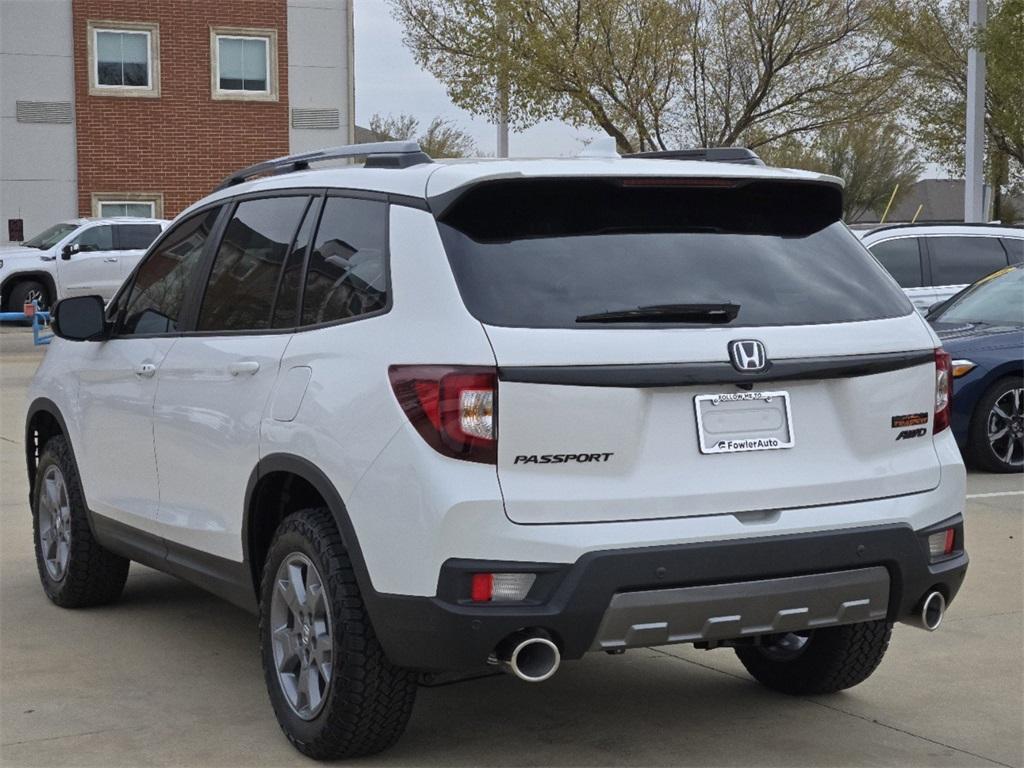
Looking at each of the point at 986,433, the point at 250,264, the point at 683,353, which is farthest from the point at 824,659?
the point at 986,433

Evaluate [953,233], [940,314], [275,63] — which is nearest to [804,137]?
[275,63]

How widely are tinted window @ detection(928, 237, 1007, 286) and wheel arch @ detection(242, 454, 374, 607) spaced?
36.6 feet

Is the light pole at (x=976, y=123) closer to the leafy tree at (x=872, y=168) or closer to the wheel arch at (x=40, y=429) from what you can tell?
the wheel arch at (x=40, y=429)

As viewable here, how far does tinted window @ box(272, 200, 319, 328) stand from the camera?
16.9ft

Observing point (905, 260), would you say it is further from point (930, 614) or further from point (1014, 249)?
point (930, 614)

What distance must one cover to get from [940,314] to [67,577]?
24.5 feet

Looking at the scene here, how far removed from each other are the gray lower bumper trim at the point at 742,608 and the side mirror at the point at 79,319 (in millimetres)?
3012

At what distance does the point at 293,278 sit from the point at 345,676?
4.45 ft

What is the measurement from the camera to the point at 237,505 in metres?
5.26

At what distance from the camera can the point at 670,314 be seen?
449cm

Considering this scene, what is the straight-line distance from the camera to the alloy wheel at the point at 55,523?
22.9 ft

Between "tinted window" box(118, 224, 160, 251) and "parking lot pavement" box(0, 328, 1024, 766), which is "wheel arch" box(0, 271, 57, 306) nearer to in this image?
"tinted window" box(118, 224, 160, 251)

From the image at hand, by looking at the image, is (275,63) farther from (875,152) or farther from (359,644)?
(875,152)

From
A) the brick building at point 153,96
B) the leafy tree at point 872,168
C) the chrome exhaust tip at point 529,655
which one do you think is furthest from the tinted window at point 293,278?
the leafy tree at point 872,168
